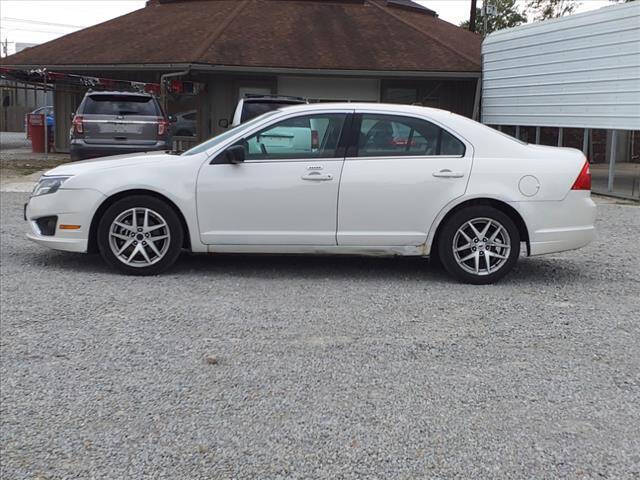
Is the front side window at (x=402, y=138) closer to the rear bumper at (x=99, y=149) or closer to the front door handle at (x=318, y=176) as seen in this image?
the front door handle at (x=318, y=176)

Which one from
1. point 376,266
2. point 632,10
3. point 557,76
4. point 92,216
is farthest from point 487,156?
point 557,76

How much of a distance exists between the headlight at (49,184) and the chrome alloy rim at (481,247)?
142 inches

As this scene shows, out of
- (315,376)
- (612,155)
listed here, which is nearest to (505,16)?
(612,155)

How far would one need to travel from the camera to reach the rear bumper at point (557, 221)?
6.39 metres

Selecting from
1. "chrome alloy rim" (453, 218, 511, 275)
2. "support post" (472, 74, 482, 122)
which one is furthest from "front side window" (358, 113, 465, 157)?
"support post" (472, 74, 482, 122)

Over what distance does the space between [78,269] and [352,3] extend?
19.1 meters

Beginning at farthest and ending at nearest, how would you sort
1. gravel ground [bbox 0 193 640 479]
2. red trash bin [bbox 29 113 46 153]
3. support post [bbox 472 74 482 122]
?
red trash bin [bbox 29 113 46 153], support post [bbox 472 74 482 122], gravel ground [bbox 0 193 640 479]

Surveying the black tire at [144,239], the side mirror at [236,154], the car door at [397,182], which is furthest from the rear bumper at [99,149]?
the car door at [397,182]

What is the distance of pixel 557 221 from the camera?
6434 millimetres

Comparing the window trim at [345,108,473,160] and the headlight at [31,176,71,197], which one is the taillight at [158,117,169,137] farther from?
the window trim at [345,108,473,160]

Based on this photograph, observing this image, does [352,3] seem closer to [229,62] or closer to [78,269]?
[229,62]

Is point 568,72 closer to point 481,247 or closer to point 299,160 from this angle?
point 481,247

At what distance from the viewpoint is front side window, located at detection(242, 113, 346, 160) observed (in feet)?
21.4

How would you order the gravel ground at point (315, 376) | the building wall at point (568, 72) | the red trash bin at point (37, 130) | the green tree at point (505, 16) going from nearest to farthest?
the gravel ground at point (315, 376) < the building wall at point (568, 72) < the red trash bin at point (37, 130) < the green tree at point (505, 16)
